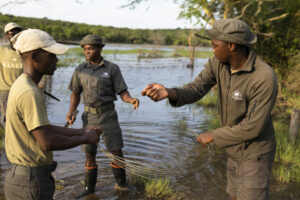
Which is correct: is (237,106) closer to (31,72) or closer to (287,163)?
(31,72)

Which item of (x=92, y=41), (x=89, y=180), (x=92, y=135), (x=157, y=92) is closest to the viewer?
(x=92, y=135)

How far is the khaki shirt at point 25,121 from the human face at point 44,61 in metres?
0.14

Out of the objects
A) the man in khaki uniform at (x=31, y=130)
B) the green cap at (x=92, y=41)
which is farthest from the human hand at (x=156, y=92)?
the green cap at (x=92, y=41)

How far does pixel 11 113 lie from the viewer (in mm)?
2305

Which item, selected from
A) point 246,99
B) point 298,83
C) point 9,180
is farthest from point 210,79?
point 298,83

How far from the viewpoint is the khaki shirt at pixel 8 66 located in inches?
212

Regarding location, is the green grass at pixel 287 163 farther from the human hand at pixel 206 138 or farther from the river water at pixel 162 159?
the human hand at pixel 206 138

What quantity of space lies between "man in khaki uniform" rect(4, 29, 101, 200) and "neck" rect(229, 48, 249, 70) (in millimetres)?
1519

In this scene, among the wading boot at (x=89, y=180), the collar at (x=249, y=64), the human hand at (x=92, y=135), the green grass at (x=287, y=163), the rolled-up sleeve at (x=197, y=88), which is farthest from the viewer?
the green grass at (x=287, y=163)

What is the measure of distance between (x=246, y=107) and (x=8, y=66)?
13.9ft

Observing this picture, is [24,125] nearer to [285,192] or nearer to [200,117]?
[285,192]

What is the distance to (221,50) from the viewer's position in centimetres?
284

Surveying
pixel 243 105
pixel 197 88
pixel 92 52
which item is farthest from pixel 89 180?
pixel 243 105

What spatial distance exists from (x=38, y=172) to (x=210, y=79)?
1930 millimetres
